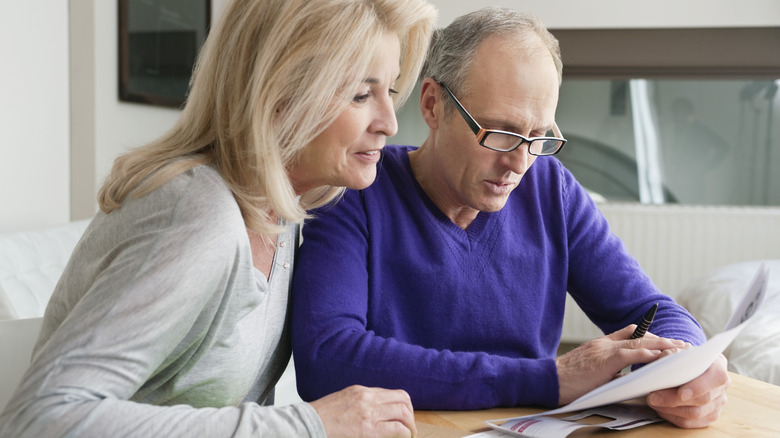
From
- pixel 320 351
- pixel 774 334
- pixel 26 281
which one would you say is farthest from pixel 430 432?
pixel 774 334

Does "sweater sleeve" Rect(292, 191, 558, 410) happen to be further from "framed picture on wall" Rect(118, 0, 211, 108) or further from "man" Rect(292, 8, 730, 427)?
"framed picture on wall" Rect(118, 0, 211, 108)

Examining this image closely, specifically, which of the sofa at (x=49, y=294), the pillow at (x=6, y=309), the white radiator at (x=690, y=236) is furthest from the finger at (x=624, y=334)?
the white radiator at (x=690, y=236)

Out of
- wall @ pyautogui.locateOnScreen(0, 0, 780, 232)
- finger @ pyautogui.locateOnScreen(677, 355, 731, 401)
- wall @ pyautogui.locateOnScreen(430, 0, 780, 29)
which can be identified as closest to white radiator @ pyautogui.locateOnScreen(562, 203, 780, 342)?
wall @ pyautogui.locateOnScreen(430, 0, 780, 29)

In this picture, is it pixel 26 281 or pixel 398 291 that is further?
pixel 26 281

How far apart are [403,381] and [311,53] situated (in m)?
0.47

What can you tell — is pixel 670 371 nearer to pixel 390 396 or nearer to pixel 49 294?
pixel 390 396

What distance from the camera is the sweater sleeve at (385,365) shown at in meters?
1.07

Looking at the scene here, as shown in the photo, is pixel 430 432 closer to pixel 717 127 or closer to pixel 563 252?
pixel 563 252

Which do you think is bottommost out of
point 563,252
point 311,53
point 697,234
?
point 697,234

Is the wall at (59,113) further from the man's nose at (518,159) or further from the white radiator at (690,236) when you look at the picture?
the white radiator at (690,236)

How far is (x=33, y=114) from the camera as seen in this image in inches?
101

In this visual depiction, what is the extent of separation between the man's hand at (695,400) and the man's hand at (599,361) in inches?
2.5

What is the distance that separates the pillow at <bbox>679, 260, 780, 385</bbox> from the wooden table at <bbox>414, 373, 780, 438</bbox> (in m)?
0.99

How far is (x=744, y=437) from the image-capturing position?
3.25 ft
